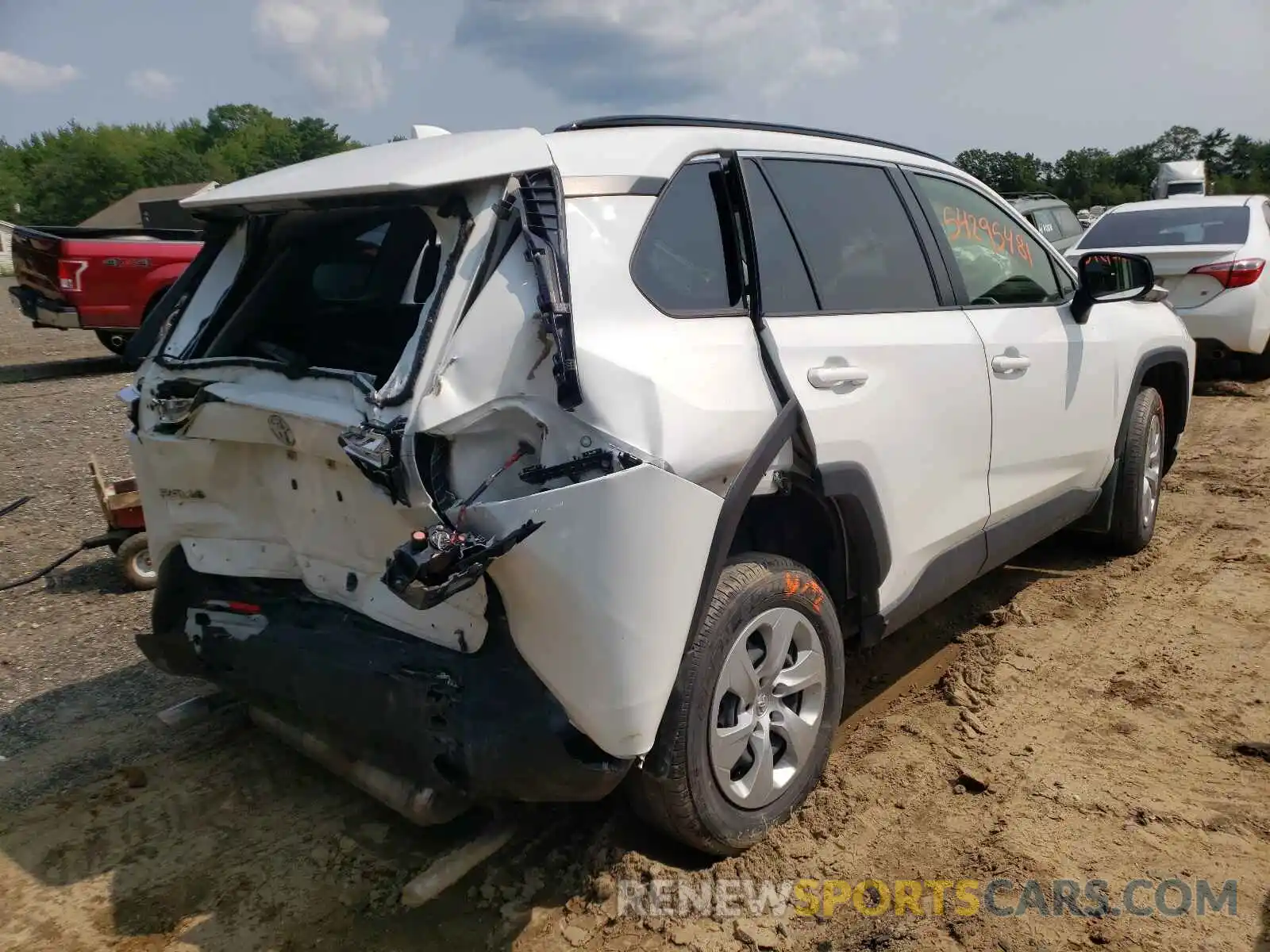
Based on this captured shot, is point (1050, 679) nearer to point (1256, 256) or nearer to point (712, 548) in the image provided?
point (712, 548)

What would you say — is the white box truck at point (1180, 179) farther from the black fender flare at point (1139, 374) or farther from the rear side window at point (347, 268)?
the rear side window at point (347, 268)

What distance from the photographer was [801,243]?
2975mm

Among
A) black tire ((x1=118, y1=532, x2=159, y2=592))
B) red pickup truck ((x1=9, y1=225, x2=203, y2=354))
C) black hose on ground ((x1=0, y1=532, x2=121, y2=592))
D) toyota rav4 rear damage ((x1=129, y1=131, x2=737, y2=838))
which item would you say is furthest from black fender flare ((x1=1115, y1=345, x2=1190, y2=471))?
red pickup truck ((x1=9, y1=225, x2=203, y2=354))

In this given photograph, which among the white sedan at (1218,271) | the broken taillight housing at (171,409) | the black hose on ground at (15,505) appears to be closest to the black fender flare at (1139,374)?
the white sedan at (1218,271)

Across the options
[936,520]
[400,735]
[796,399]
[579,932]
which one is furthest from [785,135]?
[579,932]

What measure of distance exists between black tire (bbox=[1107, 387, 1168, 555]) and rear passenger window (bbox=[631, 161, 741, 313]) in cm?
288

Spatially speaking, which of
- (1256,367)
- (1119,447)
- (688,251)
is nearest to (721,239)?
(688,251)

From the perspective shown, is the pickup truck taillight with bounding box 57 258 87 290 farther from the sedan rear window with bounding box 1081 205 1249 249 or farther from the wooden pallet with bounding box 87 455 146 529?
the sedan rear window with bounding box 1081 205 1249 249

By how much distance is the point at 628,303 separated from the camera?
2.37 m

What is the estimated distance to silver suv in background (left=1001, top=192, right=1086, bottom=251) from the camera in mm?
12055

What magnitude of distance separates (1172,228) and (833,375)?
8.11 m

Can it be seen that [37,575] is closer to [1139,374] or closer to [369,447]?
[369,447]

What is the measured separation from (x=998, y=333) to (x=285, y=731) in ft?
9.32

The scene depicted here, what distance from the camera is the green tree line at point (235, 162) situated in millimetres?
54469
